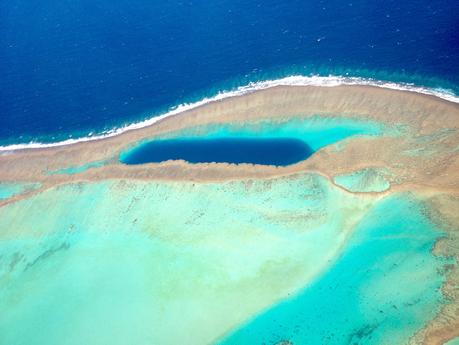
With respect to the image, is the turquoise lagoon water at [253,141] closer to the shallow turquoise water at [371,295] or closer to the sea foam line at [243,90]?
the sea foam line at [243,90]

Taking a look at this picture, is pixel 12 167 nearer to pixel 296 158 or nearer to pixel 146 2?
pixel 146 2

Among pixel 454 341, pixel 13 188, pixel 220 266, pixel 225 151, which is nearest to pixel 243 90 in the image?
pixel 225 151

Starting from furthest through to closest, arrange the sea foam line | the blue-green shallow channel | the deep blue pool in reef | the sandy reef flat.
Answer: the sea foam line
the deep blue pool in reef
the sandy reef flat
the blue-green shallow channel

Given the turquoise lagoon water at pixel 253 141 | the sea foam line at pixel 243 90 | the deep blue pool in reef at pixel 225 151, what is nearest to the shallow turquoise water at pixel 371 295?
the turquoise lagoon water at pixel 253 141

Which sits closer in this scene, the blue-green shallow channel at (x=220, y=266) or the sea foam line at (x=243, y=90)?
the blue-green shallow channel at (x=220, y=266)

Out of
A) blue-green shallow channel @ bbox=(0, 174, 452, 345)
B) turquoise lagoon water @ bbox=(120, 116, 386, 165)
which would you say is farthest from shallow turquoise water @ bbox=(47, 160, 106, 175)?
blue-green shallow channel @ bbox=(0, 174, 452, 345)

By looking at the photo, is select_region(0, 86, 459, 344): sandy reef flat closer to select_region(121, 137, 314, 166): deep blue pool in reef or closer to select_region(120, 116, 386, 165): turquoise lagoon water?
select_region(120, 116, 386, 165): turquoise lagoon water
